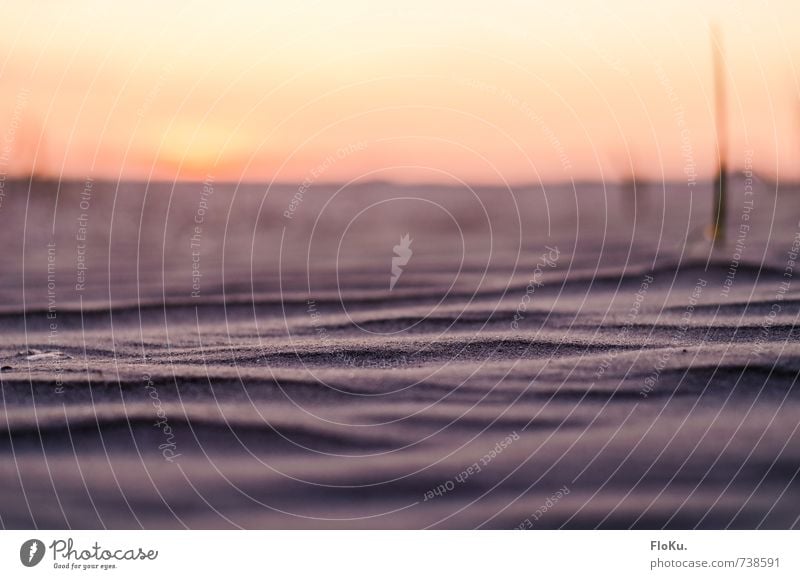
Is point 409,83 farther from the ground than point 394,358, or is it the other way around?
point 409,83

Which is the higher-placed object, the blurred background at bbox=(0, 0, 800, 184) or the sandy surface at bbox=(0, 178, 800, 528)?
the blurred background at bbox=(0, 0, 800, 184)

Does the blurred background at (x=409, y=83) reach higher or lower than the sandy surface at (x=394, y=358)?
higher

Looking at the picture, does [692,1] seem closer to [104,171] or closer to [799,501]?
[799,501]

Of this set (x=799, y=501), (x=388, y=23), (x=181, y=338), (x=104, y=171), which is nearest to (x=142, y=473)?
(x=181, y=338)

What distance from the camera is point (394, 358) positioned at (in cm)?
128

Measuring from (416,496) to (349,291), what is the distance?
35cm

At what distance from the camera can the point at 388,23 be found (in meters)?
1.25

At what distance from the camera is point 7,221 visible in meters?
1.25

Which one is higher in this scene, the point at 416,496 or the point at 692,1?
the point at 692,1

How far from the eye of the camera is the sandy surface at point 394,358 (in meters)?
1.25

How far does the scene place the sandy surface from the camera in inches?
49.4

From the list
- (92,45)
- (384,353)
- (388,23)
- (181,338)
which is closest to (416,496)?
(384,353)

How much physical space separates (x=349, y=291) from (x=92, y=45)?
0.55m

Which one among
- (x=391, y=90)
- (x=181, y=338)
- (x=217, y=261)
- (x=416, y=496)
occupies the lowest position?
(x=416, y=496)
